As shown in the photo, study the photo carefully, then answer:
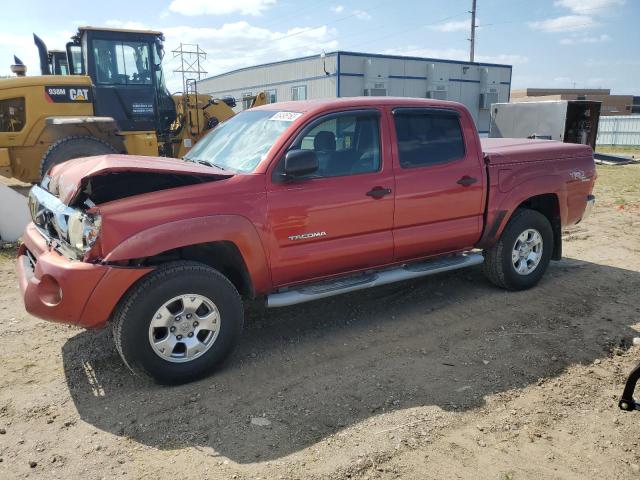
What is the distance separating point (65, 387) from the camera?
12.0ft

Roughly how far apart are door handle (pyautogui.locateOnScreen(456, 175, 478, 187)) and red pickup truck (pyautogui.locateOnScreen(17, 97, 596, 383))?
0.9 inches

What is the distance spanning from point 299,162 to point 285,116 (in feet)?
2.30

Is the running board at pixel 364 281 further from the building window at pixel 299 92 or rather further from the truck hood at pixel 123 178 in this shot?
the building window at pixel 299 92

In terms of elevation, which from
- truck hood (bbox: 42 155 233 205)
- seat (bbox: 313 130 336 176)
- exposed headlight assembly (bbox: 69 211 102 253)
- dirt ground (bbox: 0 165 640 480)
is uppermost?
seat (bbox: 313 130 336 176)

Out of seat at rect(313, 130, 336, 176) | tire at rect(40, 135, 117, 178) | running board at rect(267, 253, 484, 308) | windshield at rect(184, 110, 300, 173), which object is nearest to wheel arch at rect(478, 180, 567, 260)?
running board at rect(267, 253, 484, 308)

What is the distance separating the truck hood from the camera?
136 inches

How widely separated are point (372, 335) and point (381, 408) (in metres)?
1.13

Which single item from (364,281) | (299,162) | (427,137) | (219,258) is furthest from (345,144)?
(219,258)

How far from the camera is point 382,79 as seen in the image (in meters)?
25.3

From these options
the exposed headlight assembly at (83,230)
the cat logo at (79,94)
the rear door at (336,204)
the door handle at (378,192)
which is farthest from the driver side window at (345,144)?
the cat logo at (79,94)

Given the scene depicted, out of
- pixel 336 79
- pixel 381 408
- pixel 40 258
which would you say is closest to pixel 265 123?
pixel 40 258

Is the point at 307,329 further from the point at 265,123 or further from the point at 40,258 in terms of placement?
the point at 40,258

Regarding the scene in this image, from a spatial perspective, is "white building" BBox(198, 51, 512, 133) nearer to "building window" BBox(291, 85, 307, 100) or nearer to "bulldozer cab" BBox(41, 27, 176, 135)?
"building window" BBox(291, 85, 307, 100)

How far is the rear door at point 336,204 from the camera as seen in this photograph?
393cm
